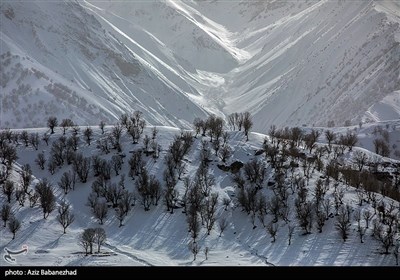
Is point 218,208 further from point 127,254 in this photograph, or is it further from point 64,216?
point 64,216

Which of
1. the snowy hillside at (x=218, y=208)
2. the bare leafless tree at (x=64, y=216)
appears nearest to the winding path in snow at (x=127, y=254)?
the snowy hillside at (x=218, y=208)

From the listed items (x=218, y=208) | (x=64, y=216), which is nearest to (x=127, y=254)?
(x=64, y=216)

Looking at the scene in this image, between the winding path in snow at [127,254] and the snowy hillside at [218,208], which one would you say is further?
the snowy hillside at [218,208]

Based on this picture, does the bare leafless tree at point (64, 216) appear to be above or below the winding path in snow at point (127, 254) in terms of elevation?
above

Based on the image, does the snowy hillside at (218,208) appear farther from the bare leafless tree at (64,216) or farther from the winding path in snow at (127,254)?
the bare leafless tree at (64,216)

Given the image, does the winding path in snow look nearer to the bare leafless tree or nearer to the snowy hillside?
the snowy hillside

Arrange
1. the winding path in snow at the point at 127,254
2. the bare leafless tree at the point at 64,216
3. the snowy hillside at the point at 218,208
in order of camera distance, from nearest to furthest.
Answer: the winding path in snow at the point at 127,254 → the snowy hillside at the point at 218,208 → the bare leafless tree at the point at 64,216

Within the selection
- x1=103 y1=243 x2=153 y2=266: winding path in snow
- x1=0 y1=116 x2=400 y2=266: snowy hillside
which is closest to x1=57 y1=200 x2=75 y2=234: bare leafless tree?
x1=0 y1=116 x2=400 y2=266: snowy hillside

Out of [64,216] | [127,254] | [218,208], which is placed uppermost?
[218,208]
